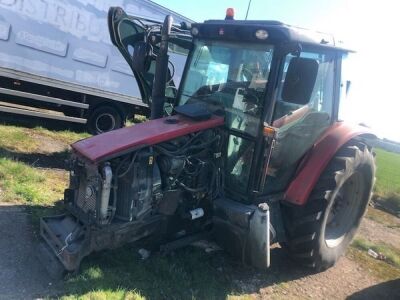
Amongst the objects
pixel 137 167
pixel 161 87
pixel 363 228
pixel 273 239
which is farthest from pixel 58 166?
pixel 363 228

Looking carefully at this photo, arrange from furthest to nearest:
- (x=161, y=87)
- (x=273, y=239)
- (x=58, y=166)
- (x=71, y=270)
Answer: (x=58, y=166) < (x=161, y=87) < (x=273, y=239) < (x=71, y=270)

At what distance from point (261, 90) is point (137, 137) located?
130cm

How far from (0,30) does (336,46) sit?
6.18 metres

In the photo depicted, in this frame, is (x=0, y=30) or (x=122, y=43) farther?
(x=0, y=30)

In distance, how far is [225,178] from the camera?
4.57m

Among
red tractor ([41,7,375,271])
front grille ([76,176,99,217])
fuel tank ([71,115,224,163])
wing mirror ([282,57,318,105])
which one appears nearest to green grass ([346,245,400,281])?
red tractor ([41,7,375,271])

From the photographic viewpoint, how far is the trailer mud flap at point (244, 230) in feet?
13.6

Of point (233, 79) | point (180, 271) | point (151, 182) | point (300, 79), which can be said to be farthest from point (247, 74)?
point (180, 271)

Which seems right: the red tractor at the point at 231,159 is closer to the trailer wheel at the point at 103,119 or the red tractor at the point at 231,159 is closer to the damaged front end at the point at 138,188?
the damaged front end at the point at 138,188

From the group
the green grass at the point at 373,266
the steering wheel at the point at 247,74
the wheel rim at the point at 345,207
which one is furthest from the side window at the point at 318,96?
the green grass at the point at 373,266

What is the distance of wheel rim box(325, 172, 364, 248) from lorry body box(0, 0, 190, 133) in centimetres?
380

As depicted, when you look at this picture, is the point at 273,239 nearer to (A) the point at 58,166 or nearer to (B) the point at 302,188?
(B) the point at 302,188

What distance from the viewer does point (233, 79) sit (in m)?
4.52

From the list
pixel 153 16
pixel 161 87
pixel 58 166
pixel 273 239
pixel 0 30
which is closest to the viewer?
pixel 273 239
